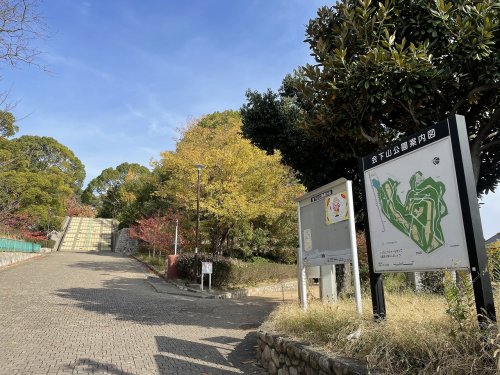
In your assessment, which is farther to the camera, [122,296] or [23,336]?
[122,296]

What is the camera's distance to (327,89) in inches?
272

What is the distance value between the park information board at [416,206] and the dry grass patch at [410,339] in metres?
0.54

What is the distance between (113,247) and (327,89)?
149ft

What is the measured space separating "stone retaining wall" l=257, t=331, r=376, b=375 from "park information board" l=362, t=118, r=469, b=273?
3.72 ft

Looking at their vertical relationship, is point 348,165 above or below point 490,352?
above

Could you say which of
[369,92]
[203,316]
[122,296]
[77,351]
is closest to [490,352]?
[369,92]

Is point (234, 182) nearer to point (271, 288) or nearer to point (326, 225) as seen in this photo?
point (271, 288)

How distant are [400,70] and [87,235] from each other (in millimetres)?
51226

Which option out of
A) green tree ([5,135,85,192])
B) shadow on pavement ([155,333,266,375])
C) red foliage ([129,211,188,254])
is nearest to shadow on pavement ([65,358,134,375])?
shadow on pavement ([155,333,266,375])

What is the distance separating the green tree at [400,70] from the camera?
18.5 feet

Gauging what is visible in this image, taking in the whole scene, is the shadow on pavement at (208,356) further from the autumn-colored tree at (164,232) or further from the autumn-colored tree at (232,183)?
the autumn-colored tree at (164,232)

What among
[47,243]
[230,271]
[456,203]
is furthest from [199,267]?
[47,243]

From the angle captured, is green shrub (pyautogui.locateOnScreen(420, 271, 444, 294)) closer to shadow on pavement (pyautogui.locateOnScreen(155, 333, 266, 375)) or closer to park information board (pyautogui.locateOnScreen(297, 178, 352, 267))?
park information board (pyautogui.locateOnScreen(297, 178, 352, 267))

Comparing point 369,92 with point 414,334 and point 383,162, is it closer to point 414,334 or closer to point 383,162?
point 383,162
